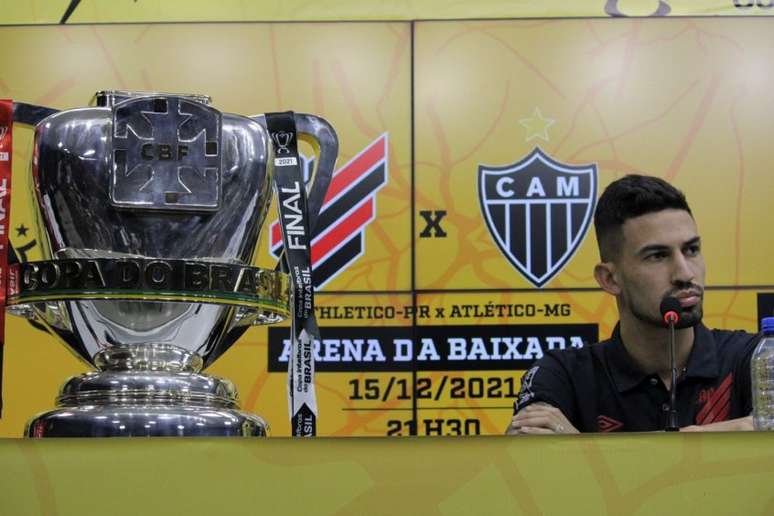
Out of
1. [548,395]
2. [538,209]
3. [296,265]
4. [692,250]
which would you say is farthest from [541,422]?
[538,209]

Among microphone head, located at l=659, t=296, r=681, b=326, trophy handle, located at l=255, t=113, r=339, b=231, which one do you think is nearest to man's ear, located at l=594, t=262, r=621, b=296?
microphone head, located at l=659, t=296, r=681, b=326

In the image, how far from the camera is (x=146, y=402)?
727 millimetres

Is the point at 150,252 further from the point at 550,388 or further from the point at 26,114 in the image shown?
the point at 550,388

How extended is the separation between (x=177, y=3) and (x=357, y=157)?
476mm

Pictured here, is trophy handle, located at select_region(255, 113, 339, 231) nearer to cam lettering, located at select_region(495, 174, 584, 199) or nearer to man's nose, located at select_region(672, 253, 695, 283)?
man's nose, located at select_region(672, 253, 695, 283)

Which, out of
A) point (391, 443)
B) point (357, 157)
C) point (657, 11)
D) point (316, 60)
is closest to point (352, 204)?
point (357, 157)

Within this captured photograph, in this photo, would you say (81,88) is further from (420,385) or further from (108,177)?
(108,177)

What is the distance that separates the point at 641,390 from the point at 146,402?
93cm

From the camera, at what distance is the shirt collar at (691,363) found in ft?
4.91

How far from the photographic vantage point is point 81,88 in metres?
2.20

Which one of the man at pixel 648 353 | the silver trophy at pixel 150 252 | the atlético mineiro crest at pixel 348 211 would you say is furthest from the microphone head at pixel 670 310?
the atlético mineiro crest at pixel 348 211

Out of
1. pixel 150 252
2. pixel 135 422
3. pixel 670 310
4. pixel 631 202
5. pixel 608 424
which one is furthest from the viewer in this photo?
pixel 631 202

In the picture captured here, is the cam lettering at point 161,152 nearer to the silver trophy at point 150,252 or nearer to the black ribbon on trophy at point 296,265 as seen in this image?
the silver trophy at point 150,252

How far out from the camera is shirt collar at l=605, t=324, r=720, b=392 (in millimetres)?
1498
